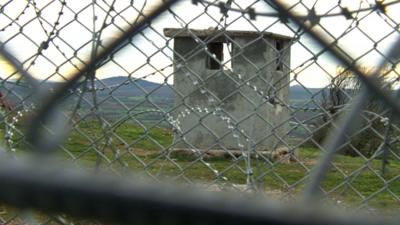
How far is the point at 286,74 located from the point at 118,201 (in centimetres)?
166

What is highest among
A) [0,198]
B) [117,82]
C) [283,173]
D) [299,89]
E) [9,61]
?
[283,173]

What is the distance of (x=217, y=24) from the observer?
1.95 metres

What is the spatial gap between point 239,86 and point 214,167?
205cm

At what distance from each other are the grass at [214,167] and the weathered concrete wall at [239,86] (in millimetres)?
109

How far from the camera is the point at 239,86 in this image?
2.08m

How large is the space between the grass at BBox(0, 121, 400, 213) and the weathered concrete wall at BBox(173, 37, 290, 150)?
4.3 inches

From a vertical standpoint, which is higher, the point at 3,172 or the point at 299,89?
the point at 299,89

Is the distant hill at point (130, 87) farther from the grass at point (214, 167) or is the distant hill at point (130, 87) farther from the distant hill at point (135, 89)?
the grass at point (214, 167)

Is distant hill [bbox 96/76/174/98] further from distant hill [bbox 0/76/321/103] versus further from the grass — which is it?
the grass

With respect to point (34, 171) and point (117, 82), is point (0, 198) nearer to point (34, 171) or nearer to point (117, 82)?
point (34, 171)

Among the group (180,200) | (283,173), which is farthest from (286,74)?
(283,173)

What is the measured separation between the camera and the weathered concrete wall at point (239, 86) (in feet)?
7.02

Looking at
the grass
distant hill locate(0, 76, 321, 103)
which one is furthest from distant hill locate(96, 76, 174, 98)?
the grass

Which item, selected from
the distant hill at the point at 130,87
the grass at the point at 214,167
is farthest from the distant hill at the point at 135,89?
the grass at the point at 214,167
